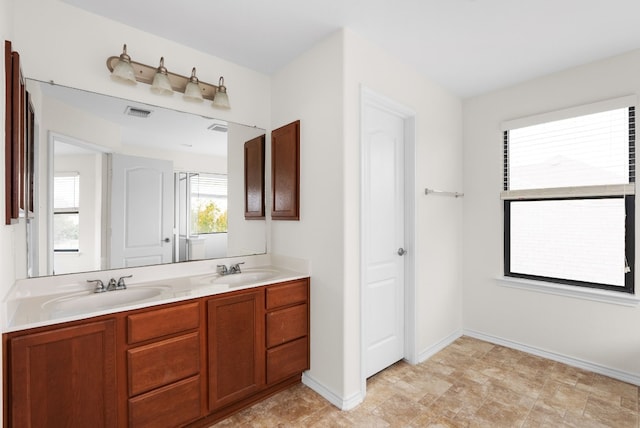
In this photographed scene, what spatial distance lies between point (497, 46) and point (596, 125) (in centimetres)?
113

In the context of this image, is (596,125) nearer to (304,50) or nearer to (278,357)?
(304,50)

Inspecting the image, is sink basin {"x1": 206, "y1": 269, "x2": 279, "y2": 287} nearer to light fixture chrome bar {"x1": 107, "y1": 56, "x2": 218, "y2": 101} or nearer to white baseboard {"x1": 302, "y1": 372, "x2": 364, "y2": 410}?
white baseboard {"x1": 302, "y1": 372, "x2": 364, "y2": 410}

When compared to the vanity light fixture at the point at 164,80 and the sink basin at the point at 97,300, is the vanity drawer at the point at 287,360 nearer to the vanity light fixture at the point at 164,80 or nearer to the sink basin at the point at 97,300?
the sink basin at the point at 97,300

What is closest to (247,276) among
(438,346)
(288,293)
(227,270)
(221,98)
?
(227,270)

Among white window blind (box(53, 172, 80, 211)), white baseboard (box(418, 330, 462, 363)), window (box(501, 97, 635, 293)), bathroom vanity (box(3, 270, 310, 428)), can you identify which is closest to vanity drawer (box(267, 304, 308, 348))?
bathroom vanity (box(3, 270, 310, 428))

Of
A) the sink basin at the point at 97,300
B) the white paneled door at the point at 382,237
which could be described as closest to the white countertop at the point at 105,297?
the sink basin at the point at 97,300

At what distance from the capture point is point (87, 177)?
75.2 inches

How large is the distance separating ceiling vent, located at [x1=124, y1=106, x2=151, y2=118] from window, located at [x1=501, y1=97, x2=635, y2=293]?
10.5 ft

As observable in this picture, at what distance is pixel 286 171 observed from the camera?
2.50 meters

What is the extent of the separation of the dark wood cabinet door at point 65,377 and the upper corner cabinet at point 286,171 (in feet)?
4.50

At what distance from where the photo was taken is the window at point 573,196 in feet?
8.00

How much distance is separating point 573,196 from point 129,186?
3539 millimetres

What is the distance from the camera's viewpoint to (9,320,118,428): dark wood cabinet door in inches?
50.4

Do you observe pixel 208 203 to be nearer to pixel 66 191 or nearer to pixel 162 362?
pixel 66 191
